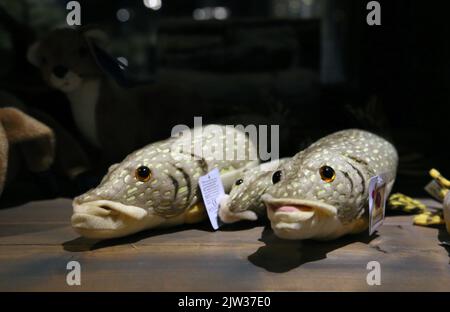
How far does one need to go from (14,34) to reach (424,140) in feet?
3.45

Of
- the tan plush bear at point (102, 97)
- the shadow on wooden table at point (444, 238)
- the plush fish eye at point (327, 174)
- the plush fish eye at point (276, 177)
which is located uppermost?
the tan plush bear at point (102, 97)

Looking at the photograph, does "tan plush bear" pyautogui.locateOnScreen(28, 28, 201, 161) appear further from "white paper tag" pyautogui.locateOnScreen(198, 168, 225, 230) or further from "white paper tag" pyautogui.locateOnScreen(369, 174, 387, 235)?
"white paper tag" pyautogui.locateOnScreen(369, 174, 387, 235)

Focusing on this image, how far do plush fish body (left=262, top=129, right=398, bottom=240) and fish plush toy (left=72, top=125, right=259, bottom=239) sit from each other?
0.49 ft

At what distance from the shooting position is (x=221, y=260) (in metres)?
0.75

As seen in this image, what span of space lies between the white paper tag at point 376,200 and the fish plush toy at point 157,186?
249 mm

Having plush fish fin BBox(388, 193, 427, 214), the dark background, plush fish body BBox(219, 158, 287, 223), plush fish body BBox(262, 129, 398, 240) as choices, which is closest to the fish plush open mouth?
plush fish body BBox(262, 129, 398, 240)

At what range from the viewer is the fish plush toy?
763 mm

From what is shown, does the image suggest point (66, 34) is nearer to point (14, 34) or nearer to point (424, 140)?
point (14, 34)

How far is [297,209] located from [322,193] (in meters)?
0.04

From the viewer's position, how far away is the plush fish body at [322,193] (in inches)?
27.7

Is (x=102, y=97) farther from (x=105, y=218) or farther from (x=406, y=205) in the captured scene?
(x=406, y=205)

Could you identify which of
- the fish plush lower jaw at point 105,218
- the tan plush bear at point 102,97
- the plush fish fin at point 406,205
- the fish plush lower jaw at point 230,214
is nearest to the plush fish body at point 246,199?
the fish plush lower jaw at point 230,214

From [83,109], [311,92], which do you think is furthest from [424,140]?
[83,109]

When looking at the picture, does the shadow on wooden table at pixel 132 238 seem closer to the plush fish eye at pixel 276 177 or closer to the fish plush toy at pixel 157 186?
the fish plush toy at pixel 157 186
